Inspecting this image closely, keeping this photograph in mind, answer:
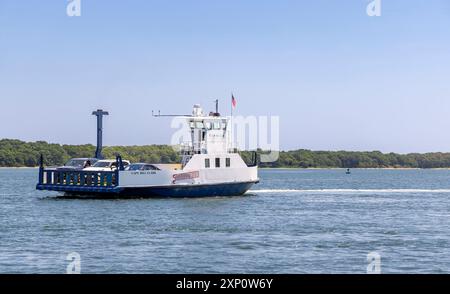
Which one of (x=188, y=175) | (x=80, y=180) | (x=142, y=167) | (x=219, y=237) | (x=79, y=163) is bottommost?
(x=219, y=237)

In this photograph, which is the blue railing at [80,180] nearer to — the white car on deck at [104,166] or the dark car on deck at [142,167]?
the dark car on deck at [142,167]

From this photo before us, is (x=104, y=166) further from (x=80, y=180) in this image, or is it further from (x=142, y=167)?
(x=142, y=167)

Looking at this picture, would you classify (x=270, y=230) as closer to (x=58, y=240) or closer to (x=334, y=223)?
(x=334, y=223)

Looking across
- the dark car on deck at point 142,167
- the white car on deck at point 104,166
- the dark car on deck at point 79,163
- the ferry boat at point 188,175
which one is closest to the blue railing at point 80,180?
the ferry boat at point 188,175

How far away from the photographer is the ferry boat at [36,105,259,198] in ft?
185

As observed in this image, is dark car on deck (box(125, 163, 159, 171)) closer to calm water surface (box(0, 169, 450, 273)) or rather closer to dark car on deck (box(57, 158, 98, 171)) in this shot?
calm water surface (box(0, 169, 450, 273))

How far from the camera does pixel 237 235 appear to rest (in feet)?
111

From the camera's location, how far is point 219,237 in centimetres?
3284

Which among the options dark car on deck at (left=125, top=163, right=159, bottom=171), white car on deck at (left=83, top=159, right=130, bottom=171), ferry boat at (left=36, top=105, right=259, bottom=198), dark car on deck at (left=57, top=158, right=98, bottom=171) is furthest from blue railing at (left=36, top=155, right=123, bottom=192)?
dark car on deck at (left=57, top=158, right=98, bottom=171)

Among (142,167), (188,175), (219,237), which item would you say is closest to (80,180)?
(142,167)

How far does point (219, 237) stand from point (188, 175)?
24743 mm

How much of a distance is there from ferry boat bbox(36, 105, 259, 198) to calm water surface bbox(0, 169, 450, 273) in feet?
4.52

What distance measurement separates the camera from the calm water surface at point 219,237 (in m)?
24.3

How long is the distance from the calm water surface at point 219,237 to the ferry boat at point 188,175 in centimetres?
138
